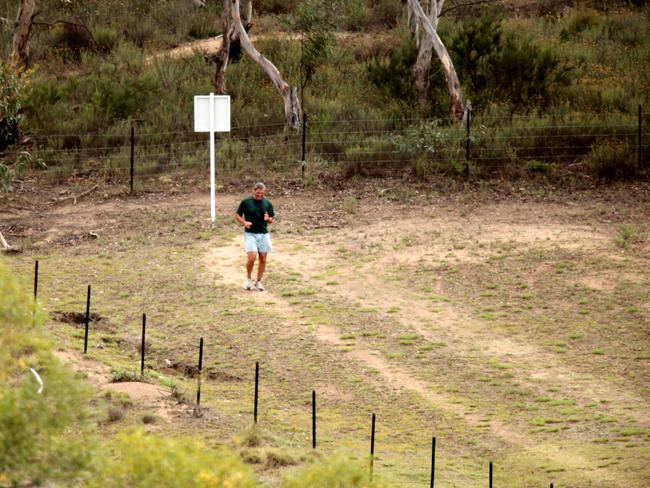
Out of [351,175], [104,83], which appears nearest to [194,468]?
[351,175]

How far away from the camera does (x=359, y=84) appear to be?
32.6 metres

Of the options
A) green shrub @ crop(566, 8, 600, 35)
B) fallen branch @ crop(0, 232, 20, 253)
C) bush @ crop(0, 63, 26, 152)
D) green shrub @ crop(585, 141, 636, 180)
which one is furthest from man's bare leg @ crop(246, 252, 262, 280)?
green shrub @ crop(566, 8, 600, 35)

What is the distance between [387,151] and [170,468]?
70.6ft

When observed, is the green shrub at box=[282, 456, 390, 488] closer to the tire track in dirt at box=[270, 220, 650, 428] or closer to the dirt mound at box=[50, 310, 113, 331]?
the tire track in dirt at box=[270, 220, 650, 428]

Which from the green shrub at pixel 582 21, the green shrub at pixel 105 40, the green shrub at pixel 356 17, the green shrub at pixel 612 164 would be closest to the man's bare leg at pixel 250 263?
the green shrub at pixel 612 164

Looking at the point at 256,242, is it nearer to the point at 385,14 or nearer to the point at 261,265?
the point at 261,265

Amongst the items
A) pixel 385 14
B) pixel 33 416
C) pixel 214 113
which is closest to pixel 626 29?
pixel 385 14

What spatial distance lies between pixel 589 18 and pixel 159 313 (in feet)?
74.0

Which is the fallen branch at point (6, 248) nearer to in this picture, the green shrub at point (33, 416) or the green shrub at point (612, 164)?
the green shrub at point (612, 164)

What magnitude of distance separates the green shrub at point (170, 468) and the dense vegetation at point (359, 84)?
66.7 ft

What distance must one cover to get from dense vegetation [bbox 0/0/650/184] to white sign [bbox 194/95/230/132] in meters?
3.64

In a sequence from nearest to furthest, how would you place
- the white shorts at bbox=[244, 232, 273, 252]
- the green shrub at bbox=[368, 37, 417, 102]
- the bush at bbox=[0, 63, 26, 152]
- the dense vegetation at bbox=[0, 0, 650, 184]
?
1. the white shorts at bbox=[244, 232, 273, 252]
2. the bush at bbox=[0, 63, 26, 152]
3. the dense vegetation at bbox=[0, 0, 650, 184]
4. the green shrub at bbox=[368, 37, 417, 102]

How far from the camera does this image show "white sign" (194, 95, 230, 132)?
24.1 metres

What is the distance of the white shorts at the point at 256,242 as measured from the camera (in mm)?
19438
